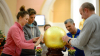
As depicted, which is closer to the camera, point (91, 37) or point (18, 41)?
point (91, 37)

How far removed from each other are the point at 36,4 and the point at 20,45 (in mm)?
3651

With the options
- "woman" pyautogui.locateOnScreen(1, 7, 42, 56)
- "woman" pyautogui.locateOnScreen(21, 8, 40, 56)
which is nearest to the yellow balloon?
"woman" pyautogui.locateOnScreen(1, 7, 42, 56)

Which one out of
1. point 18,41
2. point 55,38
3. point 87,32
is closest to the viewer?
point 87,32

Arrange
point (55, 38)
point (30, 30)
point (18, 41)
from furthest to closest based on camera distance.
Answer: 1. point (30, 30)
2. point (18, 41)
3. point (55, 38)

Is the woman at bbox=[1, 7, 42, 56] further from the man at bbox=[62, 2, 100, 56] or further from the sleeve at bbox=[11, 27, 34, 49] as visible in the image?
the man at bbox=[62, 2, 100, 56]

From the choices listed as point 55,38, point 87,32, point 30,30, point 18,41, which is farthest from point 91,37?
point 30,30

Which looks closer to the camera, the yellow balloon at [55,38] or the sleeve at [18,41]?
the yellow balloon at [55,38]

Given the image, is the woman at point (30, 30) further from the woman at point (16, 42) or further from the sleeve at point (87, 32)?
the sleeve at point (87, 32)

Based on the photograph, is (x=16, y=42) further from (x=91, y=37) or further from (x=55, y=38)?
(x=91, y=37)

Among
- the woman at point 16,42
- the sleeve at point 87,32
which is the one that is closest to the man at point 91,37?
the sleeve at point 87,32

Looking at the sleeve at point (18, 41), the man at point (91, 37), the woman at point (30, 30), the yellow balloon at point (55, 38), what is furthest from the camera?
the woman at point (30, 30)

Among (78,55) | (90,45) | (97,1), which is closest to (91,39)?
(90,45)

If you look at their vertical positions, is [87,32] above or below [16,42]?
above

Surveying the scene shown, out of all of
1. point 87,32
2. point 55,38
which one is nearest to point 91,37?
→ point 87,32
